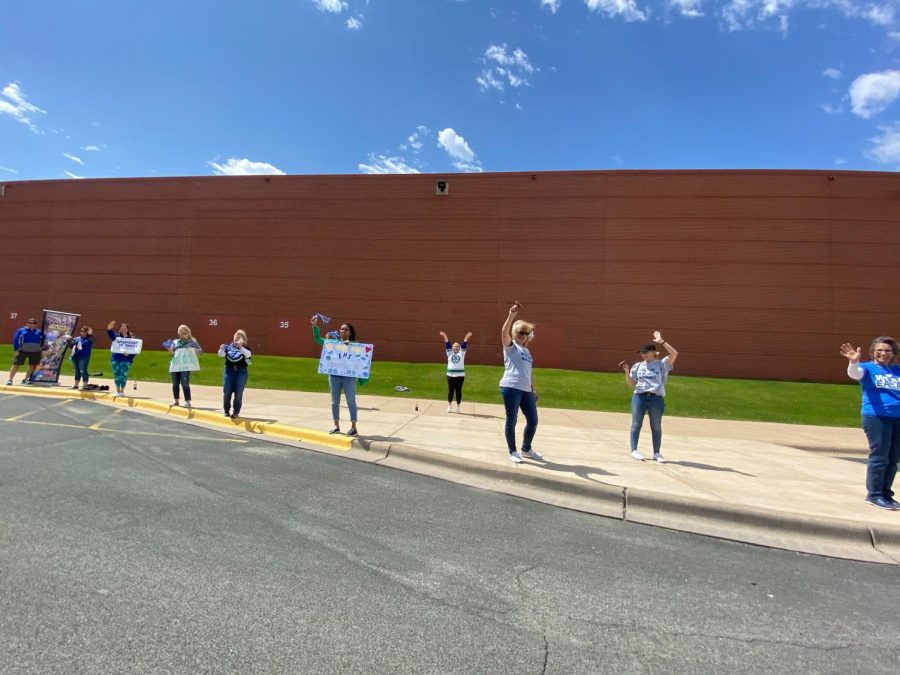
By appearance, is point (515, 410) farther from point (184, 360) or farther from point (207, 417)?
point (184, 360)

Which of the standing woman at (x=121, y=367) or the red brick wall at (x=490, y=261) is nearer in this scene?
the standing woman at (x=121, y=367)

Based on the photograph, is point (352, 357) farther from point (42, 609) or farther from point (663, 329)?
point (663, 329)

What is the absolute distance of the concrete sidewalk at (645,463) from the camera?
4449mm

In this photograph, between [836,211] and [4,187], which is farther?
[4,187]

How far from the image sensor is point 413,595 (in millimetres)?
2979

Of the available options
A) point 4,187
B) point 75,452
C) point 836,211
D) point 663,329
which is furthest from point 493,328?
point 4,187

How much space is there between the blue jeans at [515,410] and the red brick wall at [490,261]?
18.2 meters

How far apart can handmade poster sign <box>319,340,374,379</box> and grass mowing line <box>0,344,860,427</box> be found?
5.60m

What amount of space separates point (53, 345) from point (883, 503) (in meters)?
17.5

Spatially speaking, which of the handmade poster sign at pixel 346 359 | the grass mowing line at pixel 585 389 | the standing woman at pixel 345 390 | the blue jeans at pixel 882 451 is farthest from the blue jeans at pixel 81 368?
the blue jeans at pixel 882 451

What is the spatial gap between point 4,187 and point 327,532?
127 feet

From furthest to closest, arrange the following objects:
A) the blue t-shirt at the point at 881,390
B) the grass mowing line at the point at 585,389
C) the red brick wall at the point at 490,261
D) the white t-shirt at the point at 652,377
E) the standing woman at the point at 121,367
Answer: the red brick wall at the point at 490,261, the grass mowing line at the point at 585,389, the standing woman at the point at 121,367, the white t-shirt at the point at 652,377, the blue t-shirt at the point at 881,390

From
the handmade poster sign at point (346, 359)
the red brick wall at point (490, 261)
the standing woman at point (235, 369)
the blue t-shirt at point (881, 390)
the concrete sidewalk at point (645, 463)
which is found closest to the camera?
the concrete sidewalk at point (645, 463)

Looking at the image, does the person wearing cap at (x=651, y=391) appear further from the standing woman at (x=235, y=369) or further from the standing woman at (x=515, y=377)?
the standing woman at (x=235, y=369)
